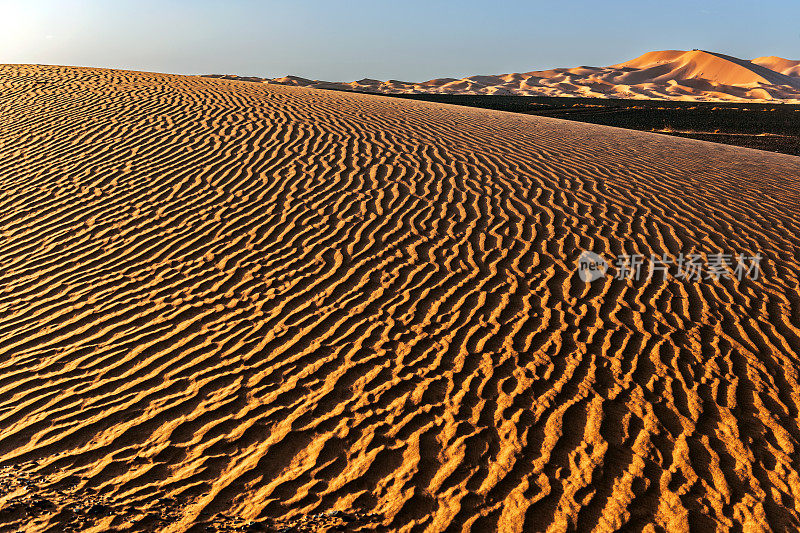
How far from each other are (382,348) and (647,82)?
107007 millimetres

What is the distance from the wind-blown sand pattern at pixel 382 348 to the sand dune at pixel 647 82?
59071mm

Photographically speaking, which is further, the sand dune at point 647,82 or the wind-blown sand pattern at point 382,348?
A: the sand dune at point 647,82

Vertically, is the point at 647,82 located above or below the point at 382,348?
below

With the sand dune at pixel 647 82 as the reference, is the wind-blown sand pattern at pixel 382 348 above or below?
above

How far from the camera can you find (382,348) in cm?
482

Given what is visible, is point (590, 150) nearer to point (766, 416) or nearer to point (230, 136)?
point (230, 136)

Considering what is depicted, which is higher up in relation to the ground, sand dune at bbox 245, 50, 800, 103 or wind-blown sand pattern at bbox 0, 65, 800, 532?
wind-blown sand pattern at bbox 0, 65, 800, 532

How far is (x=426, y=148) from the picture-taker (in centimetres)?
1023

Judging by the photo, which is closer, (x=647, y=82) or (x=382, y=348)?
(x=382, y=348)

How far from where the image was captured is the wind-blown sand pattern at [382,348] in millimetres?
3570

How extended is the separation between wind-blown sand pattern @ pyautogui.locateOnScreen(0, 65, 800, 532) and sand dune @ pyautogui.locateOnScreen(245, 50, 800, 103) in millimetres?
59071

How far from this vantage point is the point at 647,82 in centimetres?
9681

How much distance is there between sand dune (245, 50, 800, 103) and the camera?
73562 mm

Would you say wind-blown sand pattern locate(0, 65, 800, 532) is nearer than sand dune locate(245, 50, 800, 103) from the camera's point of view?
Yes
